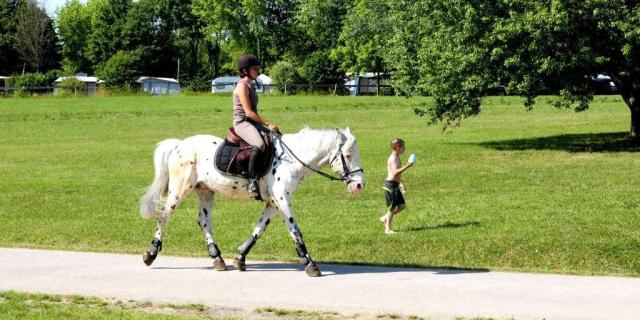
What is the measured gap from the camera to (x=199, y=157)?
13.8 m

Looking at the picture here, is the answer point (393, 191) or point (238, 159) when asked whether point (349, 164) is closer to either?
point (238, 159)

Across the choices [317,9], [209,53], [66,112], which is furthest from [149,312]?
[209,53]

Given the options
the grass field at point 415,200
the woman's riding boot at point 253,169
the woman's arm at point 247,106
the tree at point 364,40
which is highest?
the tree at point 364,40

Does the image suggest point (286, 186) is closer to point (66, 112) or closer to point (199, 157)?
point (199, 157)

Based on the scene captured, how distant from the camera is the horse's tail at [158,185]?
14086 millimetres

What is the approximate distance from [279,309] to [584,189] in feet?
49.0

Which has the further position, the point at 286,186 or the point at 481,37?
the point at 481,37

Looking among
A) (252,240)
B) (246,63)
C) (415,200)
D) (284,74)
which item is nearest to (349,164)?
(252,240)

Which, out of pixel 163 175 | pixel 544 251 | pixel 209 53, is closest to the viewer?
pixel 163 175

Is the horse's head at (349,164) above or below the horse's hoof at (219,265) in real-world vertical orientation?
above

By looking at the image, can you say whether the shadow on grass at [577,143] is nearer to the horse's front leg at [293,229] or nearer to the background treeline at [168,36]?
the horse's front leg at [293,229]

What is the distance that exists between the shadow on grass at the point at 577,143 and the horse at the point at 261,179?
23663 millimetres

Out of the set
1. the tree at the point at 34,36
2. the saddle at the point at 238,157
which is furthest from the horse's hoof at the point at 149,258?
the tree at the point at 34,36

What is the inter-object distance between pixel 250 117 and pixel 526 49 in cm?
2141
